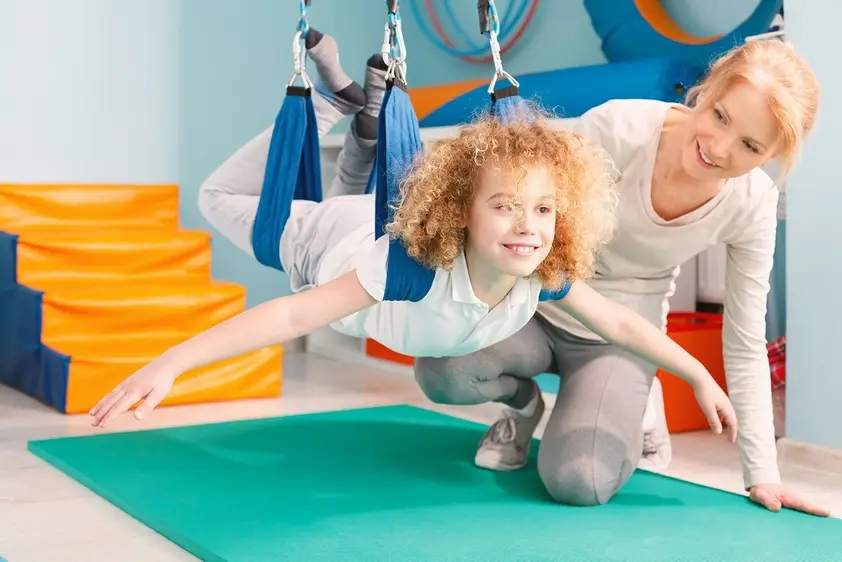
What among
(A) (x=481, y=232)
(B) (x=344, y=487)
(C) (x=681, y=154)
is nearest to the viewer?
(A) (x=481, y=232)

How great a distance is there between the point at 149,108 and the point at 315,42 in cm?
207

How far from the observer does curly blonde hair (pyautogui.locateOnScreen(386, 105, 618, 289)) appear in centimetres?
176

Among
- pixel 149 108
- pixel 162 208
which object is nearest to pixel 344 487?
pixel 162 208

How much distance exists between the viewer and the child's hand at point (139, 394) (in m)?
1.53

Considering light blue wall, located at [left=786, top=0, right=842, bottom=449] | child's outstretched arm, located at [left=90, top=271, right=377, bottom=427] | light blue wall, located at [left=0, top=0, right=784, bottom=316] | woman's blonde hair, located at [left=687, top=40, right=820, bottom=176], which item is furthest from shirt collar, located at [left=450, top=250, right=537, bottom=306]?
light blue wall, located at [left=0, top=0, right=784, bottom=316]

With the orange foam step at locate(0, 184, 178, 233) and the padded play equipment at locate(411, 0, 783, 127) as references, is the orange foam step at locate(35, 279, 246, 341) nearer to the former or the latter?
the orange foam step at locate(0, 184, 178, 233)

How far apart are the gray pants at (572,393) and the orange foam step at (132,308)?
1.21 metres

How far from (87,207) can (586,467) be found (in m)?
2.38

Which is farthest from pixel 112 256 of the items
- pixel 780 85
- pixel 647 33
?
pixel 780 85

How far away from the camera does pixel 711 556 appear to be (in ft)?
5.85

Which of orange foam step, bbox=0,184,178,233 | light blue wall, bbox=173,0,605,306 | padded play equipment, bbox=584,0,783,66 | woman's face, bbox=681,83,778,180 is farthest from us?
light blue wall, bbox=173,0,605,306

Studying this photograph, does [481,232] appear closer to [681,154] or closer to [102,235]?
[681,154]

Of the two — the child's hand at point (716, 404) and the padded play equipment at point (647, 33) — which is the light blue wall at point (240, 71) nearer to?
the padded play equipment at point (647, 33)

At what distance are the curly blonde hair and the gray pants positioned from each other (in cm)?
39
